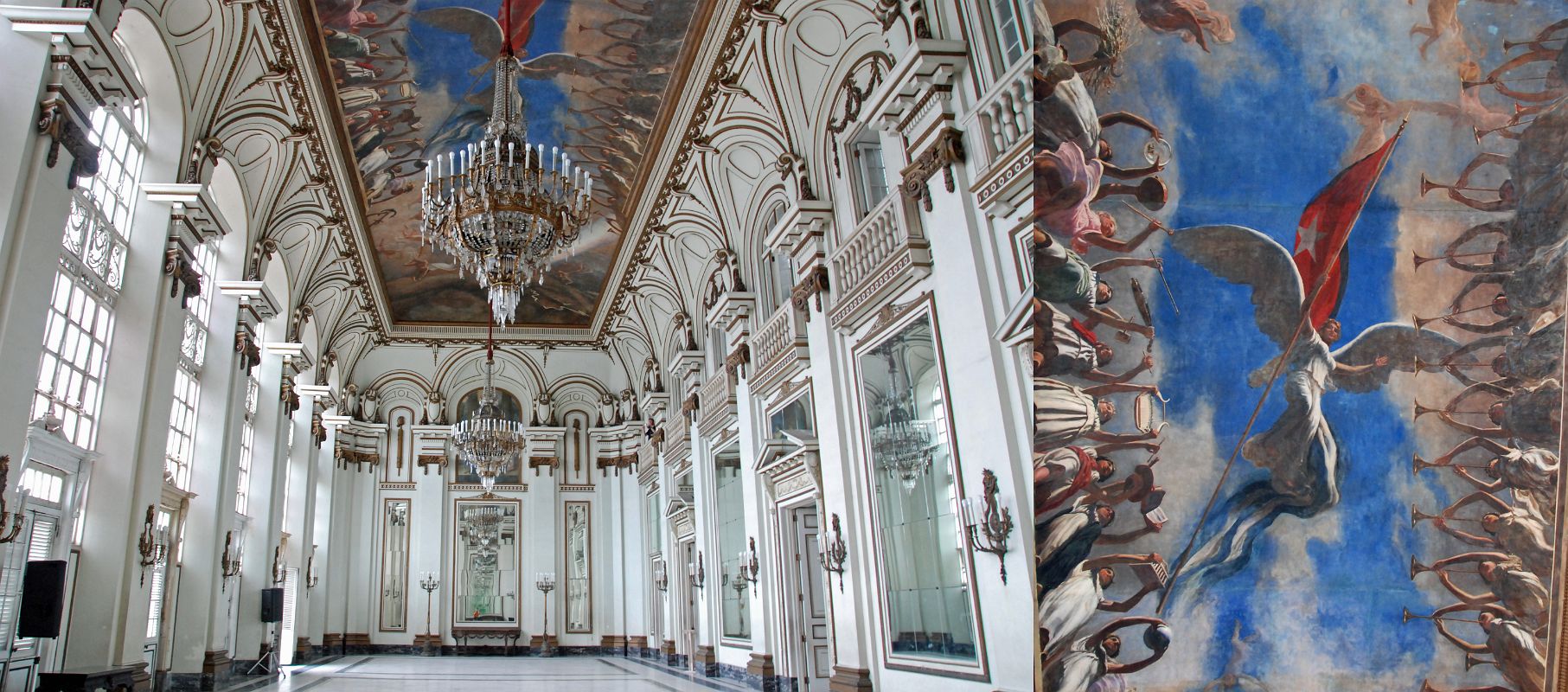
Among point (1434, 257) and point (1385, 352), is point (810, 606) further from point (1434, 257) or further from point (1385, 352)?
point (1434, 257)

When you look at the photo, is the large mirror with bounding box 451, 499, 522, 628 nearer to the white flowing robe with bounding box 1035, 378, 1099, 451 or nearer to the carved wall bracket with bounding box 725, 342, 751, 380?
the carved wall bracket with bounding box 725, 342, 751, 380

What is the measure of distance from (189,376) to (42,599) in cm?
626

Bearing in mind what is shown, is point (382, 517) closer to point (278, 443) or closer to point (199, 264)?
point (278, 443)

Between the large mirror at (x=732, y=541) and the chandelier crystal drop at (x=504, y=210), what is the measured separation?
23.2ft

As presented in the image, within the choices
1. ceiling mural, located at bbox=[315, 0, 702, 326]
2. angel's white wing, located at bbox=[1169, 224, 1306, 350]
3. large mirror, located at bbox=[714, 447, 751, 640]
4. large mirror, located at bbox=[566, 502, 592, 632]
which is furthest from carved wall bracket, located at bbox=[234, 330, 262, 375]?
angel's white wing, located at bbox=[1169, 224, 1306, 350]

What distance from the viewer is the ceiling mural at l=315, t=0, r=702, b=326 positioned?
1202 centimetres

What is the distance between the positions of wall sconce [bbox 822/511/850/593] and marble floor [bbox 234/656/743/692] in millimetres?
4745

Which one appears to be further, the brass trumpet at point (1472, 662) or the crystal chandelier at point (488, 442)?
the crystal chandelier at point (488, 442)

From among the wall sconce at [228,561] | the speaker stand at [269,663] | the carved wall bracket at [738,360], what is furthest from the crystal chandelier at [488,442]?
the carved wall bracket at [738,360]

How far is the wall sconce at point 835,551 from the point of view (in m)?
10.6

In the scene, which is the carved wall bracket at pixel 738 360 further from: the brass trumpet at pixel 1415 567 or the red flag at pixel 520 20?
the brass trumpet at pixel 1415 567

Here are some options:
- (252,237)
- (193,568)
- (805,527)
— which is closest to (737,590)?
(805,527)

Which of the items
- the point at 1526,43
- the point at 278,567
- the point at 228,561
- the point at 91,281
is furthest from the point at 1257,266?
the point at 278,567

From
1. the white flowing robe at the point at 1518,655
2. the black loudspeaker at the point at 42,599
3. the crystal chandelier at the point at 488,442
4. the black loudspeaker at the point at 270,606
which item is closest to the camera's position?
the white flowing robe at the point at 1518,655
